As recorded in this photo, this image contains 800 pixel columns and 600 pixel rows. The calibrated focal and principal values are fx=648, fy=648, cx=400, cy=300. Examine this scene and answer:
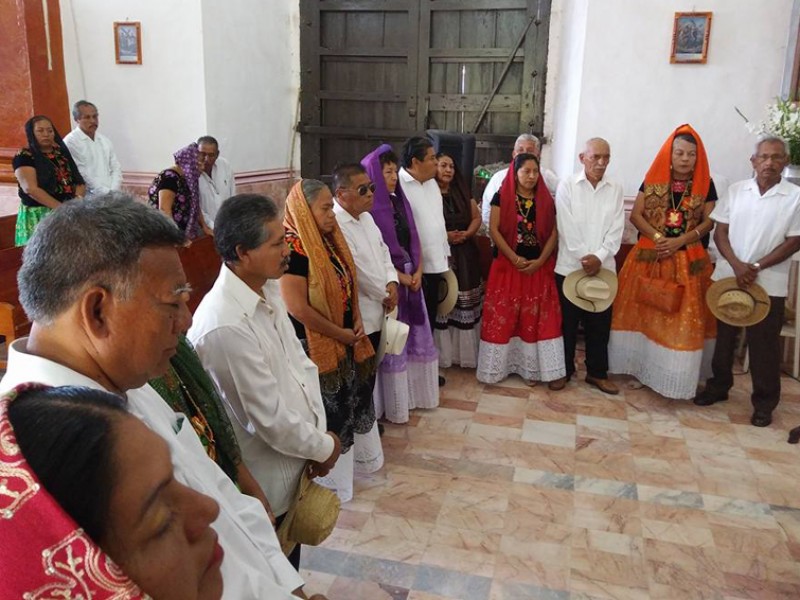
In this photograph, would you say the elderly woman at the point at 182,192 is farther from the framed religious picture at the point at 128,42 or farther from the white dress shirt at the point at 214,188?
the framed religious picture at the point at 128,42

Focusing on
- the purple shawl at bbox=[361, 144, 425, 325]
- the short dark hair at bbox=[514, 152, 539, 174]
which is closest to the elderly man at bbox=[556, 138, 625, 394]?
the short dark hair at bbox=[514, 152, 539, 174]

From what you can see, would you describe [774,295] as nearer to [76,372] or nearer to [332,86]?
[76,372]

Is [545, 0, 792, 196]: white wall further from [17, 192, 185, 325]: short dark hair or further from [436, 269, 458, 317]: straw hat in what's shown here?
[17, 192, 185, 325]: short dark hair

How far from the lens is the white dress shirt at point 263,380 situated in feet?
5.63

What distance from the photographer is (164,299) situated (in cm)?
98

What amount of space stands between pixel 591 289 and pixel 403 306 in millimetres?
1181

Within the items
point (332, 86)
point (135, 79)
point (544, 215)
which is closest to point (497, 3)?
point (332, 86)

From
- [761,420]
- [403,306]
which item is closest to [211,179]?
[403,306]

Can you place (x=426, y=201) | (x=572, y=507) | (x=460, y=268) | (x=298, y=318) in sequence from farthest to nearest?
(x=460, y=268) < (x=426, y=201) < (x=572, y=507) < (x=298, y=318)

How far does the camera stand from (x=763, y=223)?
362cm

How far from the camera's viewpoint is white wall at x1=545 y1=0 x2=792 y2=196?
14.7ft

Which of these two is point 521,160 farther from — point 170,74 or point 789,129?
point 170,74

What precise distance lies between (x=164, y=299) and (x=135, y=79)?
536 cm

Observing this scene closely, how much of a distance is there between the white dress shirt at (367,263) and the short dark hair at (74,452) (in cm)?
227
